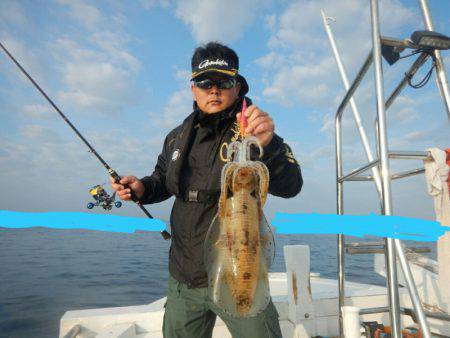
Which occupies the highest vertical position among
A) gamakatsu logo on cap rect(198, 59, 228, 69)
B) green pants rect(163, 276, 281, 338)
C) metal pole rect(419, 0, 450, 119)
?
gamakatsu logo on cap rect(198, 59, 228, 69)

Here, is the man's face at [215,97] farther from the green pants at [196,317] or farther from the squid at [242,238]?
the green pants at [196,317]

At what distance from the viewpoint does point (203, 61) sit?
144 inches

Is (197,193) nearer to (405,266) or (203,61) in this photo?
(203,61)

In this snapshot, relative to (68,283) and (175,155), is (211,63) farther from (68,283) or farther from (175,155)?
(68,283)

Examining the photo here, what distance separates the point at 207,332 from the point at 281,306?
3.01 m

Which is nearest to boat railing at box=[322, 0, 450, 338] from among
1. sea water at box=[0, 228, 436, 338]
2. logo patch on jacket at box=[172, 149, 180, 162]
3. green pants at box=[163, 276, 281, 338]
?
green pants at box=[163, 276, 281, 338]

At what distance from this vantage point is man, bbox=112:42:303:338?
3.05 m

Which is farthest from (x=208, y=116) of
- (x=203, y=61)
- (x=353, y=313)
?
(x=353, y=313)

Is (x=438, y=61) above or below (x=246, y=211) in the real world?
above

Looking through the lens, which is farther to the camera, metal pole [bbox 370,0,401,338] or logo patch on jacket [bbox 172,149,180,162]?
logo patch on jacket [bbox 172,149,180,162]

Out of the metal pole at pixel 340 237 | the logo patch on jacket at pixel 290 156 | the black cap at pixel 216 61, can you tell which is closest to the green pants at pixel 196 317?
the metal pole at pixel 340 237

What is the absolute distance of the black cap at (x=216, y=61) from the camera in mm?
3535

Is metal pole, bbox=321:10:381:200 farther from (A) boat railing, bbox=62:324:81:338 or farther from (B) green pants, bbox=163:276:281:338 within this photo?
(A) boat railing, bbox=62:324:81:338

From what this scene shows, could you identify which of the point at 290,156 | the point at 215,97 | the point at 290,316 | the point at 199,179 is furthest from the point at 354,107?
the point at 290,316
